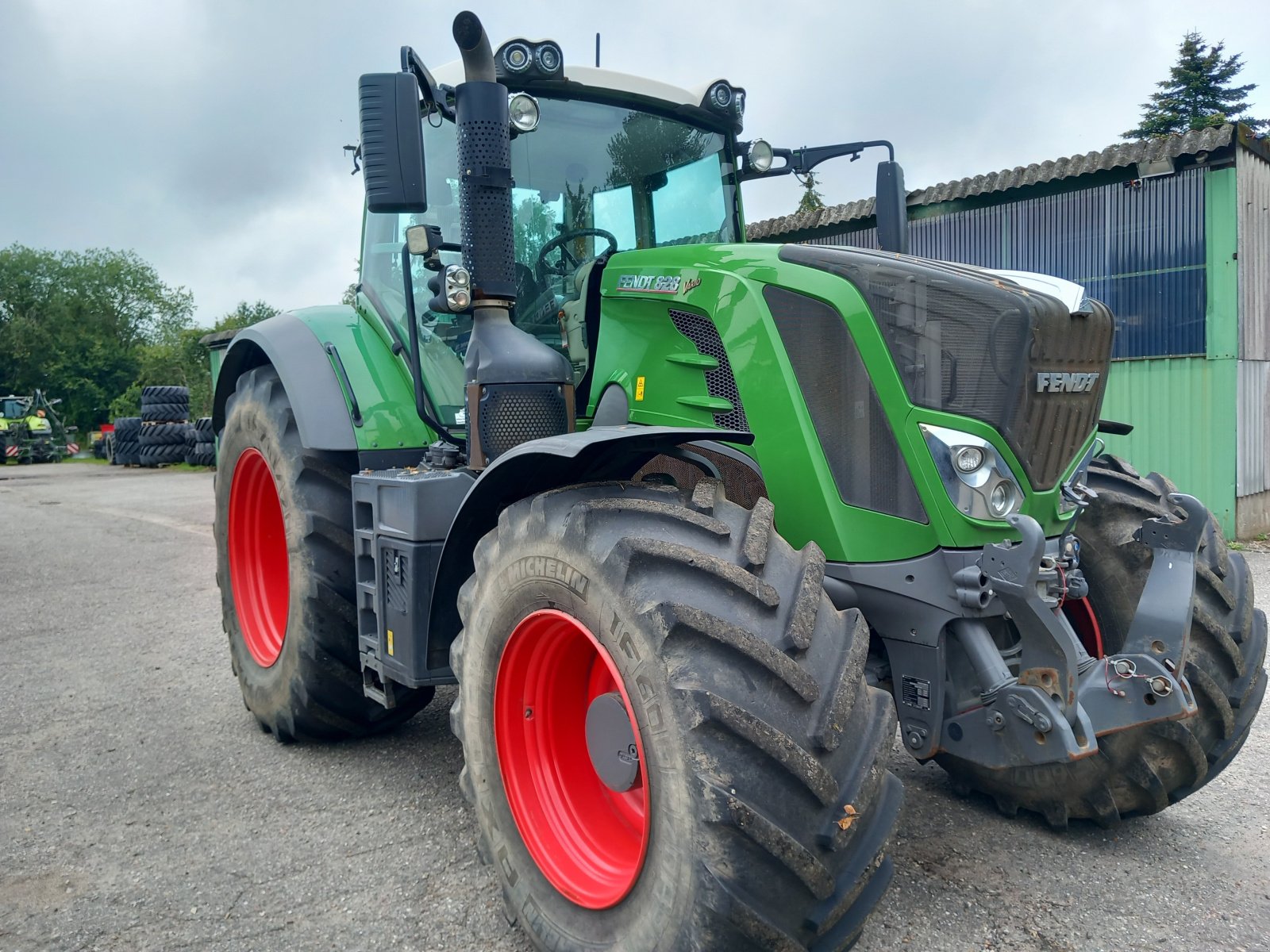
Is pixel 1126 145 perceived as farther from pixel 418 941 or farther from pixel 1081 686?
pixel 418 941

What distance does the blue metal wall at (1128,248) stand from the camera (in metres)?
9.48

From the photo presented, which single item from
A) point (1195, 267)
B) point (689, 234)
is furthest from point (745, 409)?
point (1195, 267)

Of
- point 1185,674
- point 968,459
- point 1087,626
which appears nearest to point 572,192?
point 968,459

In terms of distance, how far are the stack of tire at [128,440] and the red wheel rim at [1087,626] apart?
27.4 meters

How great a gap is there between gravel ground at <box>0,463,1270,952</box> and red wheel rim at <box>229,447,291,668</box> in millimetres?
461

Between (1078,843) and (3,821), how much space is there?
364 centimetres

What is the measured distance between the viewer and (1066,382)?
2.79 meters

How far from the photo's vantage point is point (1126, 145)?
970cm

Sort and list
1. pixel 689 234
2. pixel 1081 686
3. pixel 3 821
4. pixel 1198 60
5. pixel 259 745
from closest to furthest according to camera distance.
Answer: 1. pixel 1081 686
2. pixel 3 821
3. pixel 689 234
4. pixel 259 745
5. pixel 1198 60

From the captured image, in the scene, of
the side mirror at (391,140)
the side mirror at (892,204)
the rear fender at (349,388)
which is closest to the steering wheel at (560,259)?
the rear fender at (349,388)

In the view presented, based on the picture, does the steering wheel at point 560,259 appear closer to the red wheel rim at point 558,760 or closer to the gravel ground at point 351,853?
the red wheel rim at point 558,760

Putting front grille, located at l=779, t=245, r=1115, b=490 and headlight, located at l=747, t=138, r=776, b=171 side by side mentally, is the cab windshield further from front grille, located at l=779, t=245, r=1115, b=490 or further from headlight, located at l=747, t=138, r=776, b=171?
front grille, located at l=779, t=245, r=1115, b=490

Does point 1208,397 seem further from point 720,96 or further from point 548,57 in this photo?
point 548,57

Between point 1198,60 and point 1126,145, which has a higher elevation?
point 1198,60
